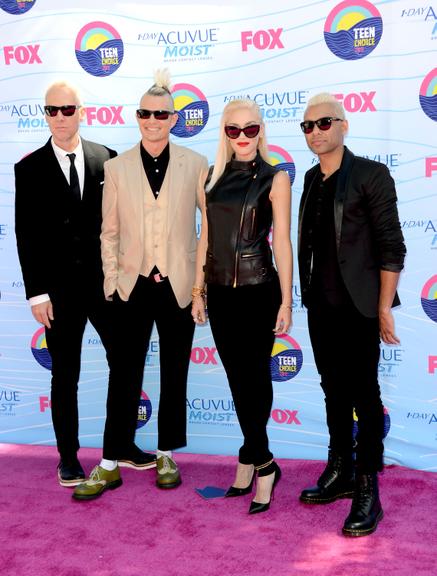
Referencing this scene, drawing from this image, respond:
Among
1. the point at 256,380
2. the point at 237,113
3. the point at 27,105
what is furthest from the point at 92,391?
the point at 237,113

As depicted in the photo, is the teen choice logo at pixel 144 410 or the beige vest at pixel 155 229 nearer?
the beige vest at pixel 155 229

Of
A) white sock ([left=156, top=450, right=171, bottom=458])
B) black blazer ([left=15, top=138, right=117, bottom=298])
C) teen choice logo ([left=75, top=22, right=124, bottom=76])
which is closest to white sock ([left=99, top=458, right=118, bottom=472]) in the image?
white sock ([left=156, top=450, right=171, bottom=458])

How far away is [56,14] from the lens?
13.0 ft

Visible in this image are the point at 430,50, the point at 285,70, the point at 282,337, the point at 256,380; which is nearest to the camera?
the point at 256,380

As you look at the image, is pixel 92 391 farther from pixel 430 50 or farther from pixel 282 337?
pixel 430 50

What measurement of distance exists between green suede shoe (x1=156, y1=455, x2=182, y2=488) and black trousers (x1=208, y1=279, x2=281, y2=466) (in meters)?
0.54

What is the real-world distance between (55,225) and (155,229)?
52 cm

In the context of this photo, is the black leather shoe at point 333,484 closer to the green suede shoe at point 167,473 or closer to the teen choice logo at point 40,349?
the green suede shoe at point 167,473

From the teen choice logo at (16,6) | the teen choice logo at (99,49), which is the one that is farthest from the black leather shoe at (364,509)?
the teen choice logo at (16,6)

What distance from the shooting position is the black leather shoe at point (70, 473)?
3609 mm

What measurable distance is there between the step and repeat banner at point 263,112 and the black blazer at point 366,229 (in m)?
0.83

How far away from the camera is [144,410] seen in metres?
4.23

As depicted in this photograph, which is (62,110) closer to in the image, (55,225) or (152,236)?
(55,225)

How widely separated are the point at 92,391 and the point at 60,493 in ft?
2.68
